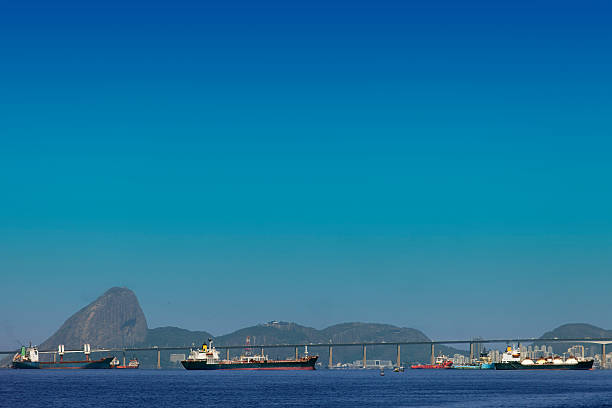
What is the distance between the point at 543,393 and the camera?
151375 mm

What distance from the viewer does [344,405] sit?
120 metres

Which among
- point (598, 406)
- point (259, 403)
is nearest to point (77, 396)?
point (259, 403)

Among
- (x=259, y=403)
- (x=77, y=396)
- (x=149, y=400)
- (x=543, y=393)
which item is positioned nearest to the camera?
(x=259, y=403)

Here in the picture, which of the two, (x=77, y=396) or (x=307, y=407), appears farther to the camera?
(x=77, y=396)

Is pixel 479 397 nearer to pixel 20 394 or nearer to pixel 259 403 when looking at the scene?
pixel 259 403

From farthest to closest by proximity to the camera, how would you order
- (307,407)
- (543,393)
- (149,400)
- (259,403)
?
(543,393), (149,400), (259,403), (307,407)

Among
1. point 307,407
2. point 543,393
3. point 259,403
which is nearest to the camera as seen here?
point 307,407

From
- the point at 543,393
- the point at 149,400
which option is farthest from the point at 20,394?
the point at 543,393

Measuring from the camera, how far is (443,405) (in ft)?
396

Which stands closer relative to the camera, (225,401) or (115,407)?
(115,407)

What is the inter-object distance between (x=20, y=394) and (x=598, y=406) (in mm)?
98645

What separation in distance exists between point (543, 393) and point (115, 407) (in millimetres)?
80918

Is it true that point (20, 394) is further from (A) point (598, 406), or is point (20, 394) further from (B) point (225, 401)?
(A) point (598, 406)

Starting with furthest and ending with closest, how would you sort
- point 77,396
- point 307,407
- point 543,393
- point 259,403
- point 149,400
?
point 543,393 → point 77,396 → point 149,400 → point 259,403 → point 307,407
